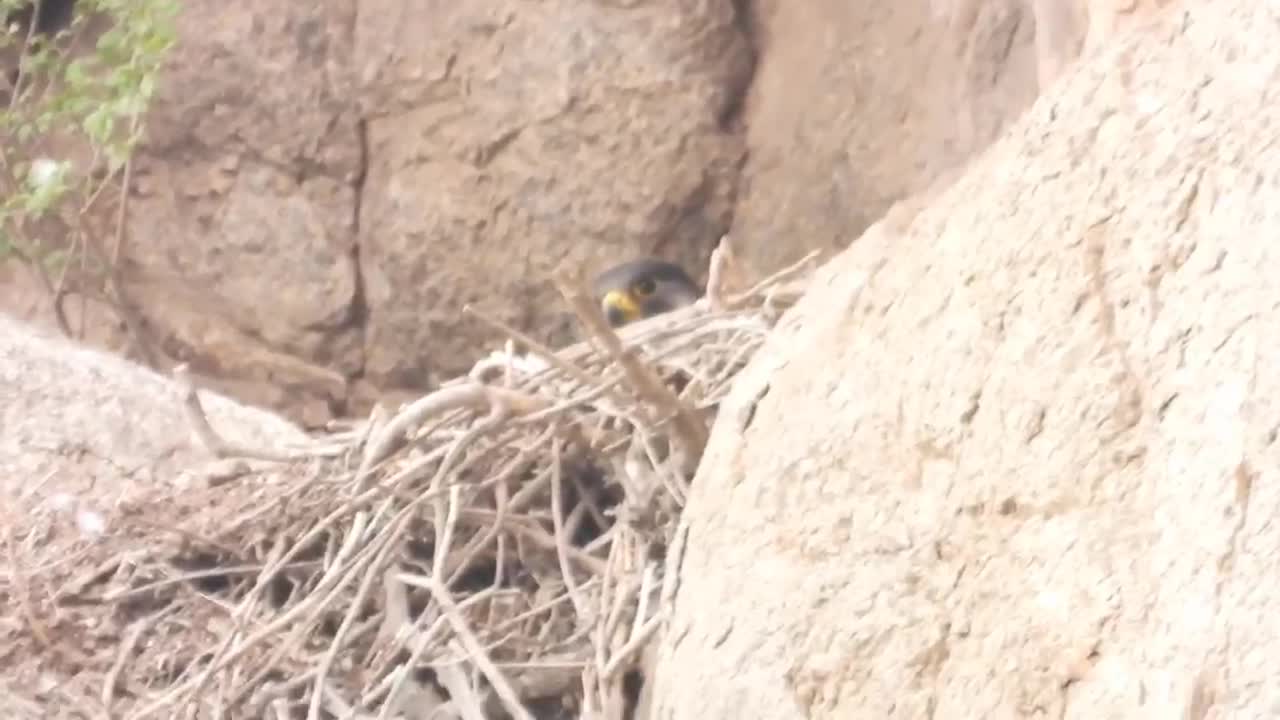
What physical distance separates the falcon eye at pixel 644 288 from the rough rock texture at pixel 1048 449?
5.76 ft

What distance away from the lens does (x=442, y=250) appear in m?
3.56

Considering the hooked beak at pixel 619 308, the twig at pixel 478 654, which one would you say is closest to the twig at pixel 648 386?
the twig at pixel 478 654

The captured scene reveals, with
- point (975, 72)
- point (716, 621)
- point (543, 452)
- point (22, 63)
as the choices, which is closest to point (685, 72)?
point (975, 72)

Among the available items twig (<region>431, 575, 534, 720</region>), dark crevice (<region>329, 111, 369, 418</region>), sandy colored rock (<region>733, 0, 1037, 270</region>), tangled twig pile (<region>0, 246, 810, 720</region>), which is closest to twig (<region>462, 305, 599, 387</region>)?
tangled twig pile (<region>0, 246, 810, 720</region>)

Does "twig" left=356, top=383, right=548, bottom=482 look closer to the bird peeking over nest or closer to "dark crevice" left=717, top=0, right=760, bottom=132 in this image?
the bird peeking over nest

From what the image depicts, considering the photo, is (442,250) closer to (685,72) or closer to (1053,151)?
(685,72)

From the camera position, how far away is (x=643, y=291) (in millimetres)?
3002

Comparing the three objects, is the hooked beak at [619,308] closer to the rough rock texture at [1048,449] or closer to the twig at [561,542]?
the twig at [561,542]

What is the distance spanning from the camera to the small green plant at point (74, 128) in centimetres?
305

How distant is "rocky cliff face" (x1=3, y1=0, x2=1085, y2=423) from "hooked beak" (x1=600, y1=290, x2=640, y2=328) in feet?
1.27

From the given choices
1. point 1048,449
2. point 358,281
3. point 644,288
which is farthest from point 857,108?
point 1048,449

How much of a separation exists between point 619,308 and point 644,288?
5 cm

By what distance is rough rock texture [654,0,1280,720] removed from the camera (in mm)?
855

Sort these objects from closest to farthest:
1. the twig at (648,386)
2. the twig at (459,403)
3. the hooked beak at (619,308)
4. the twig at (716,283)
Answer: the twig at (648,386) → the twig at (459,403) → the twig at (716,283) → the hooked beak at (619,308)
